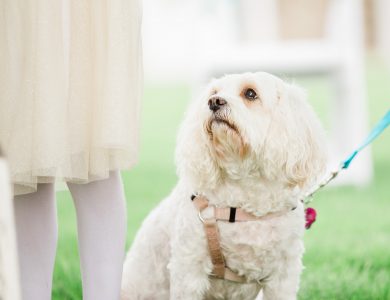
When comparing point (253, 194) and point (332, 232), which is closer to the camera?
point (253, 194)

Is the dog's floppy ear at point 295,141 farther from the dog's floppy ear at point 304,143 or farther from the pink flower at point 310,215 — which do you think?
the pink flower at point 310,215

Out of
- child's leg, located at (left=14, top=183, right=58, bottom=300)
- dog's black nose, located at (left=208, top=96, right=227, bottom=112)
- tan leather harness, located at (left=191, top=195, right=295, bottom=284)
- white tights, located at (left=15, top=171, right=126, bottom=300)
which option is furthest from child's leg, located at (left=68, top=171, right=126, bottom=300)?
dog's black nose, located at (left=208, top=96, right=227, bottom=112)

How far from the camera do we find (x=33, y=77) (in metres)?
2.47

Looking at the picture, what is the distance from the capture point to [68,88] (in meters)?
2.52

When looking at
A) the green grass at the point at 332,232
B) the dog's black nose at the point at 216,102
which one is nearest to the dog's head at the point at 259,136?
the dog's black nose at the point at 216,102

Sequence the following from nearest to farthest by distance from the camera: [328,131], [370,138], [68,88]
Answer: [68,88], [370,138], [328,131]

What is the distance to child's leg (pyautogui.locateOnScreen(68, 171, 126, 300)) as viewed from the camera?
9.07 feet

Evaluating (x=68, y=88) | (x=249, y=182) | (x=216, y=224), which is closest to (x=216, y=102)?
(x=249, y=182)

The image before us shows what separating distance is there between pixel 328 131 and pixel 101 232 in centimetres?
314

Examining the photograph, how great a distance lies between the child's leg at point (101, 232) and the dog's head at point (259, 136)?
327mm

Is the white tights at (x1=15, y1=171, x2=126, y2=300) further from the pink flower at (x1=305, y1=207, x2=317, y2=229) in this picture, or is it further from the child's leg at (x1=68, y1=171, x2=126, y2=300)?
the pink flower at (x1=305, y1=207, x2=317, y2=229)

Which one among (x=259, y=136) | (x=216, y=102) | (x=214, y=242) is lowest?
(x=214, y=242)

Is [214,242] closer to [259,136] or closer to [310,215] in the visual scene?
[259,136]

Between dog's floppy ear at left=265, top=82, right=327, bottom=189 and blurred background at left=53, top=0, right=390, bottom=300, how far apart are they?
865 millimetres
